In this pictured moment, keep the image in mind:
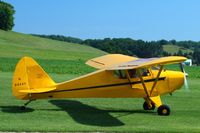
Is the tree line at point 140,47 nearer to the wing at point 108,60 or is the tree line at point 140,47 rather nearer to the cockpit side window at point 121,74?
the wing at point 108,60

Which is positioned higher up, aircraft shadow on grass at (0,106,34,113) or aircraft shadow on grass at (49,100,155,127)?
aircraft shadow on grass at (0,106,34,113)

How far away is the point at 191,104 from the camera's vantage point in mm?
15875

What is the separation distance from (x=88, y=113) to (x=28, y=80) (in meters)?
2.17

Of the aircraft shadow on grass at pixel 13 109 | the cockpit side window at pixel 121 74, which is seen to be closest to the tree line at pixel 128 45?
the cockpit side window at pixel 121 74

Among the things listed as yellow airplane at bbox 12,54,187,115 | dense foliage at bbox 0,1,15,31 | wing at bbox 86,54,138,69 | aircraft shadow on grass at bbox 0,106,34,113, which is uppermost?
dense foliage at bbox 0,1,15,31

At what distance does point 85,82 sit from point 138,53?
69.8m

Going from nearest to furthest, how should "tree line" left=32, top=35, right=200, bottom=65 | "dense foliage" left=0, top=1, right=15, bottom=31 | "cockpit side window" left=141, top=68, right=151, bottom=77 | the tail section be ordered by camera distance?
the tail section
"cockpit side window" left=141, top=68, right=151, bottom=77
"tree line" left=32, top=35, right=200, bottom=65
"dense foliage" left=0, top=1, right=15, bottom=31

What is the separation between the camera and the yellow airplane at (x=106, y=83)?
12781 millimetres

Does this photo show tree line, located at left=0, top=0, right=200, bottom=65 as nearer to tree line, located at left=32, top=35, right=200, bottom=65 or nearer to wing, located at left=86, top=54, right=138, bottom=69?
tree line, located at left=32, top=35, right=200, bottom=65

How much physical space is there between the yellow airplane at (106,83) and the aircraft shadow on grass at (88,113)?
542 millimetres

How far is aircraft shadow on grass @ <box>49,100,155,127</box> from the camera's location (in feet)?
37.9

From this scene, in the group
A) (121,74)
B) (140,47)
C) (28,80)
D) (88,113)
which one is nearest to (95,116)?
(88,113)

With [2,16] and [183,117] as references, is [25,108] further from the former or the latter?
[2,16]

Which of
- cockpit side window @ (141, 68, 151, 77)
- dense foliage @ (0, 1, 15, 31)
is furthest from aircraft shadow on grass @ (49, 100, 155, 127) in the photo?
dense foliage @ (0, 1, 15, 31)
